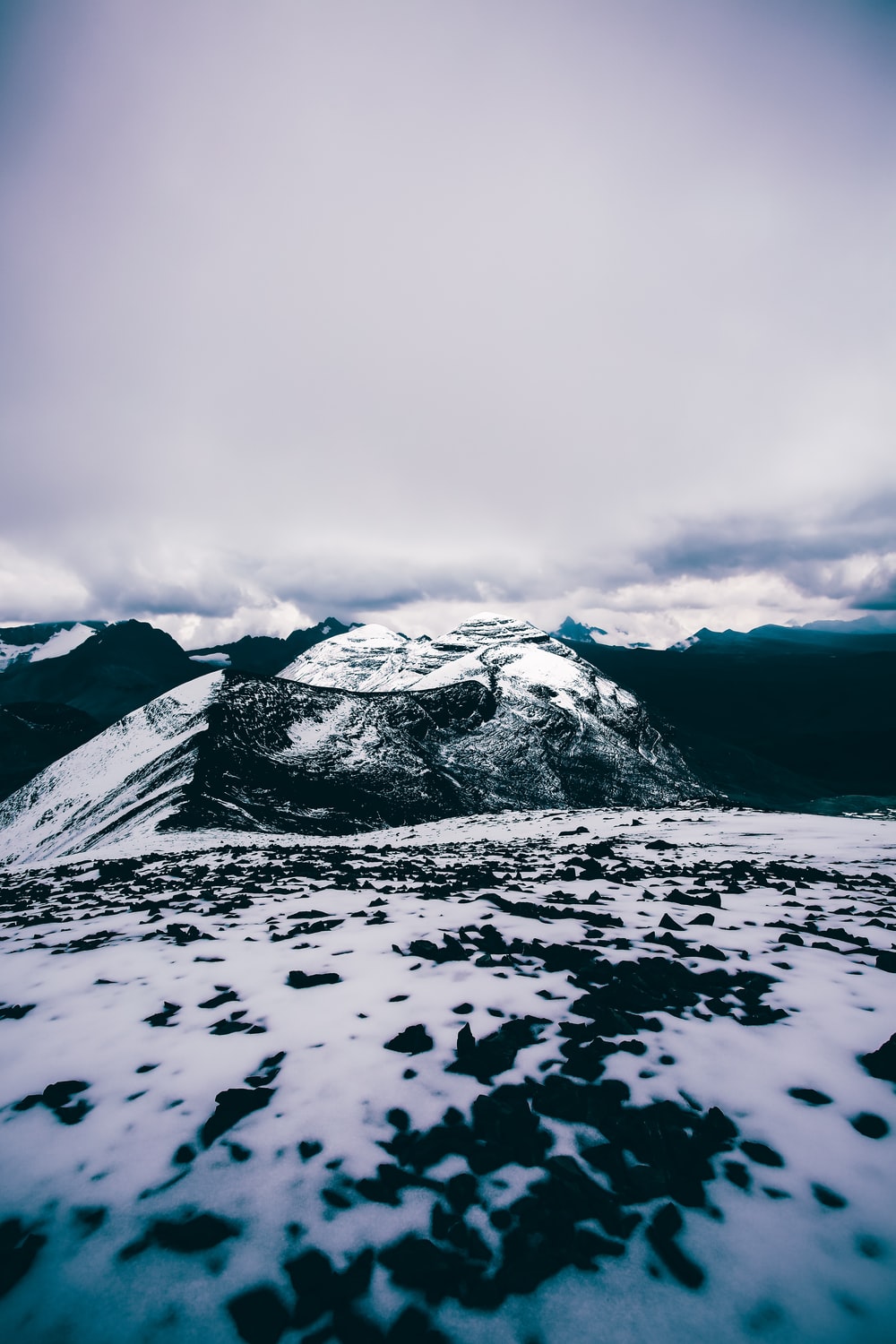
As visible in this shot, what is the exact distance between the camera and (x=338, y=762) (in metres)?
46.0

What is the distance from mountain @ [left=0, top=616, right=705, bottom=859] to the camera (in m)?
35.7

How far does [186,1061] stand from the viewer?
17.5 feet

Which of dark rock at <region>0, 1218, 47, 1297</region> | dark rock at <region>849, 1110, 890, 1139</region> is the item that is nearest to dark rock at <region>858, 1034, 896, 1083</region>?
dark rock at <region>849, 1110, 890, 1139</region>

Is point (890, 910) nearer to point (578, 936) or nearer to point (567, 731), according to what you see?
point (578, 936)

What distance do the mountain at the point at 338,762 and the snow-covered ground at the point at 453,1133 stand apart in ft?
83.1

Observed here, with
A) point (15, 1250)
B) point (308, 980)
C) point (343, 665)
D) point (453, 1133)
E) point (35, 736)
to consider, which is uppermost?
point (343, 665)

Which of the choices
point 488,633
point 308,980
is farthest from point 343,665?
point 308,980

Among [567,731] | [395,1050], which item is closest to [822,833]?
[395,1050]

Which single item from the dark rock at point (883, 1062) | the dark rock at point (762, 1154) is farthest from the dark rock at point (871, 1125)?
the dark rock at point (762, 1154)

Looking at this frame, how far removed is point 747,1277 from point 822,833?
79.8 ft

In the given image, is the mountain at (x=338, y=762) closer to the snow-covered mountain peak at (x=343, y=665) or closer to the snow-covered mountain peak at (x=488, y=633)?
the snow-covered mountain peak at (x=488, y=633)

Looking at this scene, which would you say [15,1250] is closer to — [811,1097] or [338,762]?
[811,1097]

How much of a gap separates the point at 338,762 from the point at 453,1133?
141 ft

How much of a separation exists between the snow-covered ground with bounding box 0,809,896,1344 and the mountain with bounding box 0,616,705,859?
83.1 feet
